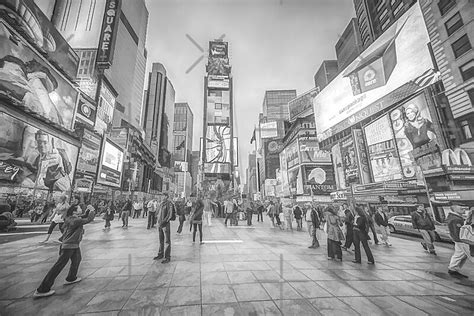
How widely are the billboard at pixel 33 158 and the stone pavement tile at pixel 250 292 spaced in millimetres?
26666

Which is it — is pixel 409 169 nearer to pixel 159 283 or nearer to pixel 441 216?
pixel 441 216

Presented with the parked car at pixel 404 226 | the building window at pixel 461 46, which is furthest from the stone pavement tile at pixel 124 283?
the building window at pixel 461 46

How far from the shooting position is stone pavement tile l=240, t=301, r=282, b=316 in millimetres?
2938

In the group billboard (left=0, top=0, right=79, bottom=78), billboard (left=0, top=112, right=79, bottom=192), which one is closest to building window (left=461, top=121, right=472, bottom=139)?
billboard (left=0, top=0, right=79, bottom=78)

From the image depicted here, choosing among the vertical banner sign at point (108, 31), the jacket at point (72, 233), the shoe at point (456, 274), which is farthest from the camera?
the vertical banner sign at point (108, 31)

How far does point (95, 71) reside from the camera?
44.2m

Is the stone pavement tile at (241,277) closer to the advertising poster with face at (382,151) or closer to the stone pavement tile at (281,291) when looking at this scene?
the stone pavement tile at (281,291)

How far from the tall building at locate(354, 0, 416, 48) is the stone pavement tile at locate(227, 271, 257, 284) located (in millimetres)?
43894

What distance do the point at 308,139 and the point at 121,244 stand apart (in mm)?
47137

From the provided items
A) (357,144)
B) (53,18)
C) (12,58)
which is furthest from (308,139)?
(53,18)

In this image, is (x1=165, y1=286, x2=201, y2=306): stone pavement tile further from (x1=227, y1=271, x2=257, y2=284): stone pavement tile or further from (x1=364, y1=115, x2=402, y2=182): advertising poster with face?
(x1=364, y1=115, x2=402, y2=182): advertising poster with face

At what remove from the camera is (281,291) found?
370 centimetres

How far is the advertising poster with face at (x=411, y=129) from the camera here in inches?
861

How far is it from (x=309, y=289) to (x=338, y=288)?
2.15ft
